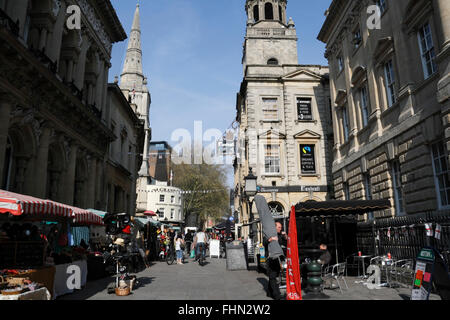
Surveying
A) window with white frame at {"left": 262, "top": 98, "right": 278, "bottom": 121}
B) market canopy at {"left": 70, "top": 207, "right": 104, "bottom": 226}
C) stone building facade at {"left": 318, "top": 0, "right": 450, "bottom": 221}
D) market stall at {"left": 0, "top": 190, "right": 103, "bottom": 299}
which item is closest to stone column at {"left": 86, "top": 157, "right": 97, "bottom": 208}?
market stall at {"left": 0, "top": 190, "right": 103, "bottom": 299}

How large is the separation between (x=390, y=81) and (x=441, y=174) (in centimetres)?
572

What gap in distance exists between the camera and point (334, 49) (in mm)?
22031

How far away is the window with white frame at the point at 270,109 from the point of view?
29109mm

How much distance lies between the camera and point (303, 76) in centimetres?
2970

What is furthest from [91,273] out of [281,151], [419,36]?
[281,151]

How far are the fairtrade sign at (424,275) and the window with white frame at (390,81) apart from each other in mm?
10916

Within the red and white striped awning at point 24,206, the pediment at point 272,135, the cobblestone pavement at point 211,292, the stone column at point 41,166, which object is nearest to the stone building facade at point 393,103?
the cobblestone pavement at point 211,292

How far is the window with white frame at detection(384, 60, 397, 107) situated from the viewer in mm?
15148

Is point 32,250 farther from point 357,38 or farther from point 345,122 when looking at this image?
point 345,122

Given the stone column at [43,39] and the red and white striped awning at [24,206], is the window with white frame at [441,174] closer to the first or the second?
the red and white striped awning at [24,206]

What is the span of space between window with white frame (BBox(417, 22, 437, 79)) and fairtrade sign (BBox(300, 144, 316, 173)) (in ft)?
52.8

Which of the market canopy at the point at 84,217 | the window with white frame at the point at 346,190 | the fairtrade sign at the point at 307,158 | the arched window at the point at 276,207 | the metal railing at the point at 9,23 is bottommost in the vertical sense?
the market canopy at the point at 84,217

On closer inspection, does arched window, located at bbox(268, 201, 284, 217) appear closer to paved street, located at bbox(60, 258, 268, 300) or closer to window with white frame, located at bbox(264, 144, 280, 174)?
window with white frame, located at bbox(264, 144, 280, 174)
